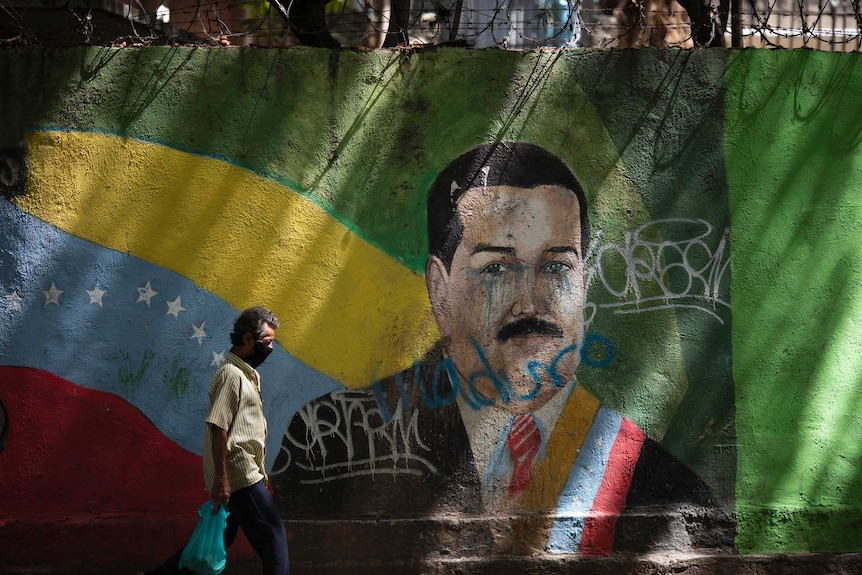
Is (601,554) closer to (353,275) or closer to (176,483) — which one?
(353,275)

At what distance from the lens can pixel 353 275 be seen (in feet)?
15.2

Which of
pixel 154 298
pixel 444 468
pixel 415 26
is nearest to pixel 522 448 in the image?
pixel 444 468

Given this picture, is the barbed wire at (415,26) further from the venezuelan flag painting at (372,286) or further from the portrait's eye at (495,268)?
the portrait's eye at (495,268)

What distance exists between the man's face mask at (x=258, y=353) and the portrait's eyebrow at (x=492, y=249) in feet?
4.43

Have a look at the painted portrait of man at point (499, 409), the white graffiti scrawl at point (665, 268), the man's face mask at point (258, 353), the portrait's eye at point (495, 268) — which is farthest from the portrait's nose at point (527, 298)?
the man's face mask at point (258, 353)

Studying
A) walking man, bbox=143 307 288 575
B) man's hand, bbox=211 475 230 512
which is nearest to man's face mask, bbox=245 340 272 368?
walking man, bbox=143 307 288 575

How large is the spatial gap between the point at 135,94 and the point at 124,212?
66cm

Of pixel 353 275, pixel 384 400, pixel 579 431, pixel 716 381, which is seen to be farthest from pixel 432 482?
pixel 716 381

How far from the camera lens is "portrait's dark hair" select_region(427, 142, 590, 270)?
466cm

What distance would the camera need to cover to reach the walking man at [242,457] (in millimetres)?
3641

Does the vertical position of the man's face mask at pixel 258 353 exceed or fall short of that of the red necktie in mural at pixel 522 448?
it exceeds it

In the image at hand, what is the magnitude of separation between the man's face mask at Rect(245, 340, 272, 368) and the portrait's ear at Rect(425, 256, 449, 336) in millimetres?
1099

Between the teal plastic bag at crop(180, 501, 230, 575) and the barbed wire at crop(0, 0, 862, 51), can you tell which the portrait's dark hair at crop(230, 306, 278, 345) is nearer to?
the teal plastic bag at crop(180, 501, 230, 575)

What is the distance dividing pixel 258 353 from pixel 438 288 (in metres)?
1.18
